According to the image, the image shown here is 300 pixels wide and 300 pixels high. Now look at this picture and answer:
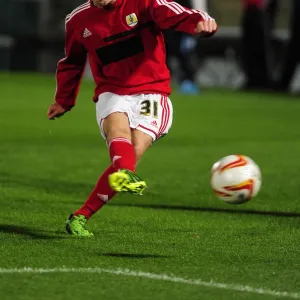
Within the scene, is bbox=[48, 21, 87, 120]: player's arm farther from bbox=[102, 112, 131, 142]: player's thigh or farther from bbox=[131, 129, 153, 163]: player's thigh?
bbox=[131, 129, 153, 163]: player's thigh

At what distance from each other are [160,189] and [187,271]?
4509 millimetres

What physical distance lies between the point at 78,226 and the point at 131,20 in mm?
1436

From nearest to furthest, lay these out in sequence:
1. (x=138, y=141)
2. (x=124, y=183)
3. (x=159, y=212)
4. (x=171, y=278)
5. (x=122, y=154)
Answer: (x=171, y=278)
(x=124, y=183)
(x=122, y=154)
(x=138, y=141)
(x=159, y=212)

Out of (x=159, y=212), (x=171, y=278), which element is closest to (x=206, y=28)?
(x=171, y=278)

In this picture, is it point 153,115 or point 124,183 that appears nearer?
point 124,183

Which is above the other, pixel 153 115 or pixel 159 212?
pixel 153 115

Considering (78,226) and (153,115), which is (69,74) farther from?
(78,226)

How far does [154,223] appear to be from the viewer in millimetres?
8711

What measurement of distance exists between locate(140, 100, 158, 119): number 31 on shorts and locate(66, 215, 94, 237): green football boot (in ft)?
2.72

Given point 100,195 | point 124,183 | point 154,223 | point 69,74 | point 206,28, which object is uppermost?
point 206,28

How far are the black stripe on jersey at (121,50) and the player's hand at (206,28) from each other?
2.36ft

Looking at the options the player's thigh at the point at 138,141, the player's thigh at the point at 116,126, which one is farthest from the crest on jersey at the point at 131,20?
the player's thigh at the point at 138,141

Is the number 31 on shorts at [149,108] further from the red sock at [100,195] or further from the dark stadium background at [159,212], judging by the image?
the dark stadium background at [159,212]

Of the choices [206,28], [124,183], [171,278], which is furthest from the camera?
[206,28]
